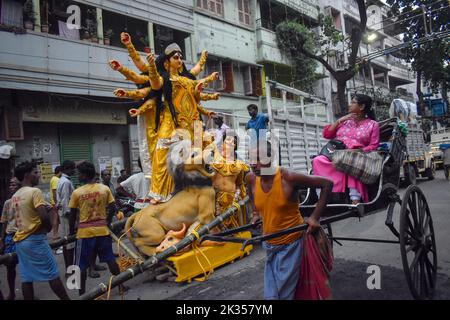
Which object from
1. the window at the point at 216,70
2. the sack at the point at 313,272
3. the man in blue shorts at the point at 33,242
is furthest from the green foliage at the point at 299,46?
the sack at the point at 313,272

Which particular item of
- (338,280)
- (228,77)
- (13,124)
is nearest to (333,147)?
(338,280)

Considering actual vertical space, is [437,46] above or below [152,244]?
above

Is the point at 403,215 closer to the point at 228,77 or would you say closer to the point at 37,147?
the point at 37,147

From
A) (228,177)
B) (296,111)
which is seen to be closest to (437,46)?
(296,111)

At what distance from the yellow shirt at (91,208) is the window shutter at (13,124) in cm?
623

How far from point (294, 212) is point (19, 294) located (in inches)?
172

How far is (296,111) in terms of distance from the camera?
1009 cm

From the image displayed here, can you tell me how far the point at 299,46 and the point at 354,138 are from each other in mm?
15759

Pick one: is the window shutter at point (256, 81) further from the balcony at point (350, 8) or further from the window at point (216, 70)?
the balcony at point (350, 8)

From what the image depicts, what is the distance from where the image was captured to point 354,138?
439cm

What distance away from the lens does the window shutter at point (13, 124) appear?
968 centimetres

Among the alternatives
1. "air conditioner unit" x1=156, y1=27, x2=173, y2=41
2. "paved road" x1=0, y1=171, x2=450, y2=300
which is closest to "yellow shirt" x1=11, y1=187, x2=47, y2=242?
"paved road" x1=0, y1=171, x2=450, y2=300
